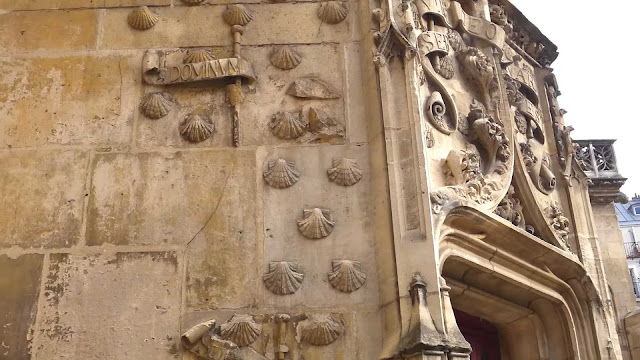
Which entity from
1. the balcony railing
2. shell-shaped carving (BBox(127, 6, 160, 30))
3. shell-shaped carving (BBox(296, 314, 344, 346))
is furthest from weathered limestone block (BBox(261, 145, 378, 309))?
the balcony railing

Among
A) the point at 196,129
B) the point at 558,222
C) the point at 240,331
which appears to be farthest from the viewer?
the point at 558,222

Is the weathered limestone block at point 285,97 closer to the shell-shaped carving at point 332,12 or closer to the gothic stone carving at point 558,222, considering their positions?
the shell-shaped carving at point 332,12

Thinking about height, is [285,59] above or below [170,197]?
above

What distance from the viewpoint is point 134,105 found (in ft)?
19.2

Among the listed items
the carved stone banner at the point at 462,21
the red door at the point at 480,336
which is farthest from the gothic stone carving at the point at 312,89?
the red door at the point at 480,336

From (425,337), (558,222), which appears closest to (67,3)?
(425,337)

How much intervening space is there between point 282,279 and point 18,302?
1.76m

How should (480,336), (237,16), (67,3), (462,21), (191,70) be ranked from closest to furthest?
1. (191,70)
2. (237,16)
3. (67,3)
4. (462,21)
5. (480,336)

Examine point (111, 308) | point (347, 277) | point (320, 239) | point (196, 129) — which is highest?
point (196, 129)

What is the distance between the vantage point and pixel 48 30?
20.3 ft

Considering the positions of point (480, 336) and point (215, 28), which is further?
point (480, 336)

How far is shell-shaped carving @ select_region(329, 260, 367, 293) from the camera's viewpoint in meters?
5.23

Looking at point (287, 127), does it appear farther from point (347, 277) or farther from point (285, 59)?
point (347, 277)

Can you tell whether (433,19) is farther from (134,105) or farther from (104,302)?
(104,302)
